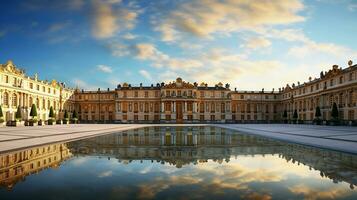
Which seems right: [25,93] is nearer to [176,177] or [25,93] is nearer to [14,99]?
[14,99]

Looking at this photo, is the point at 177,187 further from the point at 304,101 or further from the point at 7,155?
the point at 304,101

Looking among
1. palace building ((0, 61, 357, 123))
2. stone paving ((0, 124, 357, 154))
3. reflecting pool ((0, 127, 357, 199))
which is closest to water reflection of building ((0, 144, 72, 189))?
reflecting pool ((0, 127, 357, 199))

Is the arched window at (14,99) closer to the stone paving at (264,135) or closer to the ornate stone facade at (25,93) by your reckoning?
the ornate stone facade at (25,93)

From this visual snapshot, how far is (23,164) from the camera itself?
9305mm

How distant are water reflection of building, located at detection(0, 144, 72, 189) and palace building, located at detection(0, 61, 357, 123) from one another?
2294 inches

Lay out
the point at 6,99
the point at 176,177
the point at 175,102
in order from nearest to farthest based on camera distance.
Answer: the point at 176,177 < the point at 6,99 < the point at 175,102

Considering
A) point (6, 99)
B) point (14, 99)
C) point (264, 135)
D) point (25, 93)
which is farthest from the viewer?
point (25, 93)

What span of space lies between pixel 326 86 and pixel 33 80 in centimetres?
6650

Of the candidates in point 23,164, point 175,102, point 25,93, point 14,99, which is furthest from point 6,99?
point 23,164

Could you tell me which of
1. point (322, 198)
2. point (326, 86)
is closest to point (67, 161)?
point (322, 198)

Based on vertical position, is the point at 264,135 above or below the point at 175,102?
below

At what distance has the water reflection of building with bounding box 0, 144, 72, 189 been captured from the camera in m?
7.34

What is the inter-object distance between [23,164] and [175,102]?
75382mm

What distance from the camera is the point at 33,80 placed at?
68.5 m
